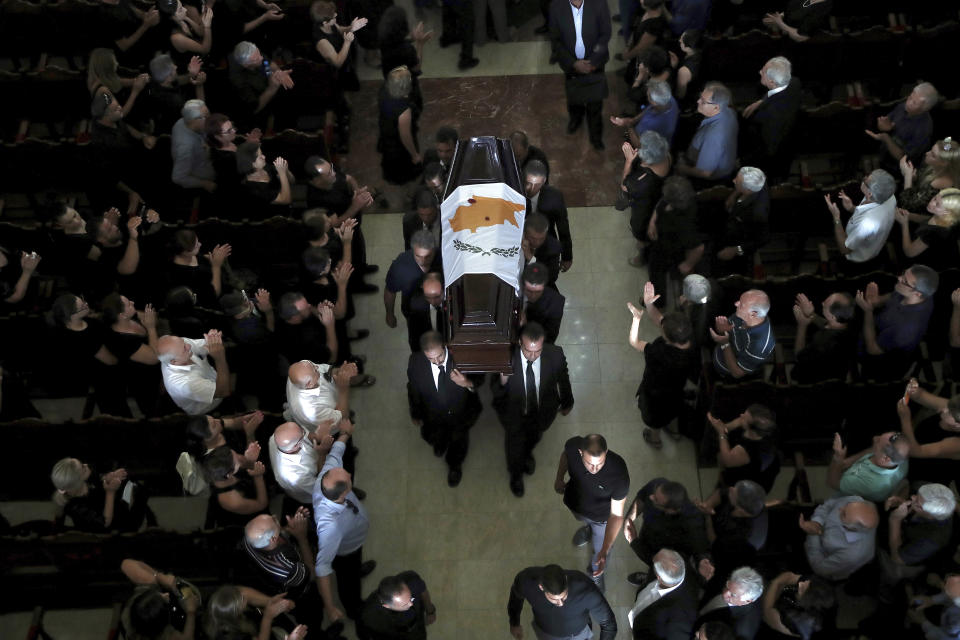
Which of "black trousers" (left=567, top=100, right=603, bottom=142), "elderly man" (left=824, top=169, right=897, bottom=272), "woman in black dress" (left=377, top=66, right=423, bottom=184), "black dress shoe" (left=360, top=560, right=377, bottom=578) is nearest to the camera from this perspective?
"elderly man" (left=824, top=169, right=897, bottom=272)

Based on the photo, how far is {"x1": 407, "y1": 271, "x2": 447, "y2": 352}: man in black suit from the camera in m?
6.12

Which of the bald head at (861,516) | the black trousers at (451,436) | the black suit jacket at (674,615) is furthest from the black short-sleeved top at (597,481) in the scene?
the bald head at (861,516)

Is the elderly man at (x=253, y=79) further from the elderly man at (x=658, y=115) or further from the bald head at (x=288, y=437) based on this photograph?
the bald head at (x=288, y=437)

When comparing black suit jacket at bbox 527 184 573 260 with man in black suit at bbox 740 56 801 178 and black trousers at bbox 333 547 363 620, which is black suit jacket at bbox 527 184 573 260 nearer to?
man in black suit at bbox 740 56 801 178

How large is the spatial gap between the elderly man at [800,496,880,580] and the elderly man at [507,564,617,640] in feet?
4.51

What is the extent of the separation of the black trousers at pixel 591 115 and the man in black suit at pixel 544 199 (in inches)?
71.1

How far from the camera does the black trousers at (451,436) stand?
6.30 metres

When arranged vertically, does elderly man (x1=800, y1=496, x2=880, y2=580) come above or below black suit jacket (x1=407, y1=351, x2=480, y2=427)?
below

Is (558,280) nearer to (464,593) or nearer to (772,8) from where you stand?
(464,593)

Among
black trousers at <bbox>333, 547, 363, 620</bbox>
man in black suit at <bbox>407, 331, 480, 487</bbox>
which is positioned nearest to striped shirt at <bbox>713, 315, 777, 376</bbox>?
man in black suit at <bbox>407, 331, 480, 487</bbox>

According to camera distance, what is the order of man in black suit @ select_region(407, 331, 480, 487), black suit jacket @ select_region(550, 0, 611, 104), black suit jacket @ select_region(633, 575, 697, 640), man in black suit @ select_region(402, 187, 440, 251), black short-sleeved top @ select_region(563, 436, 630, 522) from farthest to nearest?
1. black suit jacket @ select_region(550, 0, 611, 104)
2. man in black suit @ select_region(402, 187, 440, 251)
3. man in black suit @ select_region(407, 331, 480, 487)
4. black short-sleeved top @ select_region(563, 436, 630, 522)
5. black suit jacket @ select_region(633, 575, 697, 640)

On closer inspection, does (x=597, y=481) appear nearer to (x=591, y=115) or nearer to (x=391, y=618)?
(x=391, y=618)

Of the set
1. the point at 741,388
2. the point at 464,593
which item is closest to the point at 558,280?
the point at 741,388

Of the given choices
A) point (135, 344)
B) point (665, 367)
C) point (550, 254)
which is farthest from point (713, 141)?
point (135, 344)
